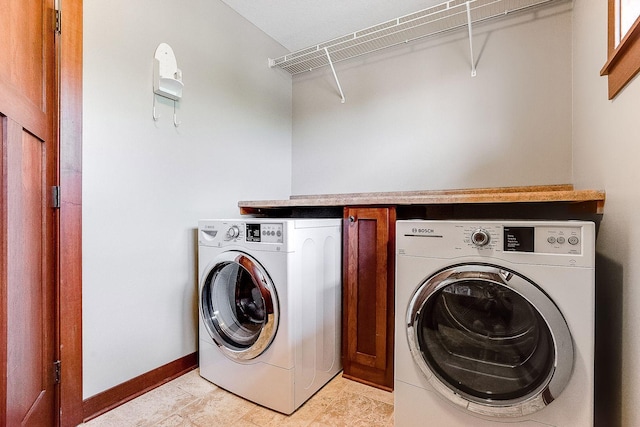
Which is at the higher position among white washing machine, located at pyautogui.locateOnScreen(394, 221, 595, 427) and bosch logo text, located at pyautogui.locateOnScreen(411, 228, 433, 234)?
bosch logo text, located at pyautogui.locateOnScreen(411, 228, 433, 234)

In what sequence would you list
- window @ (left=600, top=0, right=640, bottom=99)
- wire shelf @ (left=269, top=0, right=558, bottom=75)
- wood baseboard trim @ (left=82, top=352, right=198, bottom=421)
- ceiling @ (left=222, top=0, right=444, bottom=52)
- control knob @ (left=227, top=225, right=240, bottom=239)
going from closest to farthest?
1. window @ (left=600, top=0, right=640, bottom=99)
2. wood baseboard trim @ (left=82, top=352, right=198, bottom=421)
3. control knob @ (left=227, top=225, right=240, bottom=239)
4. wire shelf @ (left=269, top=0, right=558, bottom=75)
5. ceiling @ (left=222, top=0, right=444, bottom=52)

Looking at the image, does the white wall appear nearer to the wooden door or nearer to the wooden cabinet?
the wooden door

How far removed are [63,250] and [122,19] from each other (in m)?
1.15

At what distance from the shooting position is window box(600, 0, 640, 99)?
843 mm

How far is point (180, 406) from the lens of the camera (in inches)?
57.6

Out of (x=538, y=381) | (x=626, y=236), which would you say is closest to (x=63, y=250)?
(x=538, y=381)

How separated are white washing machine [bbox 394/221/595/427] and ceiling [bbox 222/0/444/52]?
166 cm

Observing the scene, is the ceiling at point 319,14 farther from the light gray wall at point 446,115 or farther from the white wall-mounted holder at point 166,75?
the white wall-mounted holder at point 166,75

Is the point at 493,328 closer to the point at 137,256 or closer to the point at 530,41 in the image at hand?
the point at 137,256

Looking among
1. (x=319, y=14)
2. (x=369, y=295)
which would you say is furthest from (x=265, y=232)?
(x=319, y=14)

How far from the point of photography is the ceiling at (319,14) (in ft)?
6.66

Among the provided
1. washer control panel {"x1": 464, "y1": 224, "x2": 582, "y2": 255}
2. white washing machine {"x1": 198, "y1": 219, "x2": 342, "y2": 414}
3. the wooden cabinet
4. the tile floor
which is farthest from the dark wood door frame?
washer control panel {"x1": 464, "y1": 224, "x2": 582, "y2": 255}

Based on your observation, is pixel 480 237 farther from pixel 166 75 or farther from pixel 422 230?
pixel 166 75

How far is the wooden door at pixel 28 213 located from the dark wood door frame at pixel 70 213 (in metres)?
0.03
